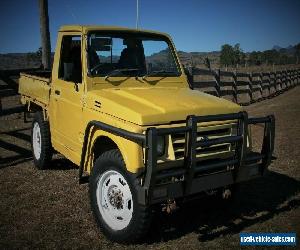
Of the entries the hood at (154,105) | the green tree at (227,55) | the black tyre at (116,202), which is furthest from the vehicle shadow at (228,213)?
the green tree at (227,55)

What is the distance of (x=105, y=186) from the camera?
4.15 m

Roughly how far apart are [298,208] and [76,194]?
3324 mm

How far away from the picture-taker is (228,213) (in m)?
4.96

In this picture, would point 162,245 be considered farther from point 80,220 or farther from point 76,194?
point 76,194

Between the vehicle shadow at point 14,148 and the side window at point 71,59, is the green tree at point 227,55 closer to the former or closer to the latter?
the vehicle shadow at point 14,148

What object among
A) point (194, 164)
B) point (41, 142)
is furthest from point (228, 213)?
point (41, 142)

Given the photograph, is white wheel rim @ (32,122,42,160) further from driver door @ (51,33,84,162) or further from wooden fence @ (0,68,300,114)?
wooden fence @ (0,68,300,114)

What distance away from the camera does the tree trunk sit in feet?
37.5

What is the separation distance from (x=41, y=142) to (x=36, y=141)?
60cm

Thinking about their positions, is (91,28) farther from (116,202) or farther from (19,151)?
(19,151)

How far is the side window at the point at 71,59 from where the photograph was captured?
195 inches

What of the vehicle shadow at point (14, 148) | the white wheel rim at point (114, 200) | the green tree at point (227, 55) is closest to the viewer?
the white wheel rim at point (114, 200)

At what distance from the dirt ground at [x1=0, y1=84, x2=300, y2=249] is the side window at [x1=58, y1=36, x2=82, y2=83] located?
1852 mm

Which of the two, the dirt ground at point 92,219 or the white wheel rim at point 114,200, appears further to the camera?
the dirt ground at point 92,219
